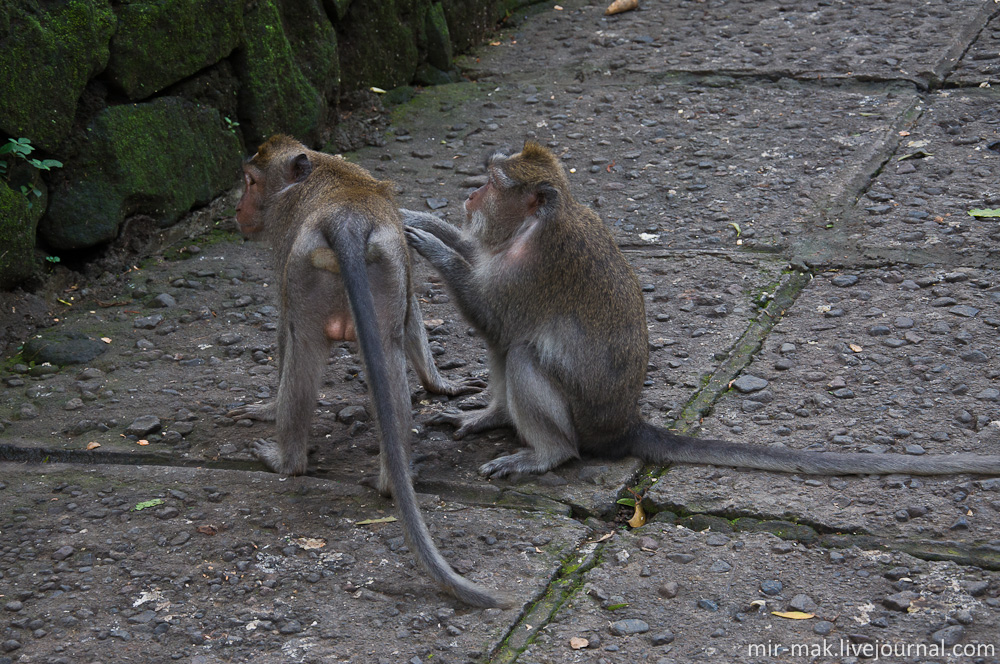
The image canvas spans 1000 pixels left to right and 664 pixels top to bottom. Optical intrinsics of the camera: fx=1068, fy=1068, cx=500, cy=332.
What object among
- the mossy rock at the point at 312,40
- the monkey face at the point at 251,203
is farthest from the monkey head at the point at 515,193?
the mossy rock at the point at 312,40

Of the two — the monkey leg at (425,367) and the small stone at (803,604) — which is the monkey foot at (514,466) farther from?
the small stone at (803,604)

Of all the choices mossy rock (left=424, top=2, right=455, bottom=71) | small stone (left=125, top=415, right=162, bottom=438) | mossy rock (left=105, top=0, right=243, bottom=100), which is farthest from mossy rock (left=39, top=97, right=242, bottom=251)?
mossy rock (left=424, top=2, right=455, bottom=71)

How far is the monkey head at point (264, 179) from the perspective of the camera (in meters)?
3.89

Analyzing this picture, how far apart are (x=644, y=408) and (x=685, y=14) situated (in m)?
4.65

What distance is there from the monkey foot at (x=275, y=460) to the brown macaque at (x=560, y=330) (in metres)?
0.64

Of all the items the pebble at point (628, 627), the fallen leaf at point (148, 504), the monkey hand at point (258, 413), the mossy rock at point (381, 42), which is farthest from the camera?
the mossy rock at point (381, 42)

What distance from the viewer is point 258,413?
13.0ft

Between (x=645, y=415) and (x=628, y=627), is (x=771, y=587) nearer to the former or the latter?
(x=628, y=627)

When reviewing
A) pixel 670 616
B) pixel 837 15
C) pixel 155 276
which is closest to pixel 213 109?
pixel 155 276

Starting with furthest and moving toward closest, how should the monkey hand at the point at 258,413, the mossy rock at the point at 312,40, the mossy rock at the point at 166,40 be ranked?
the mossy rock at the point at 312,40, the mossy rock at the point at 166,40, the monkey hand at the point at 258,413

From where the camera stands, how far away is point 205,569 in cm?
313

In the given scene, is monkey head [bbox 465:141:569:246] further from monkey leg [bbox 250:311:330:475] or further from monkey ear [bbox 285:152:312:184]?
monkey leg [bbox 250:311:330:475]

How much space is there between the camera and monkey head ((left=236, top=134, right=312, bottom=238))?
12.8ft

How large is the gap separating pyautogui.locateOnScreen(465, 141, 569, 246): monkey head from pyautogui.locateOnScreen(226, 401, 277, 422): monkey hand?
1003mm
